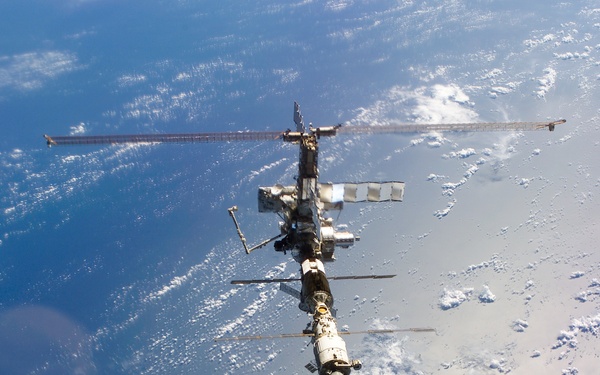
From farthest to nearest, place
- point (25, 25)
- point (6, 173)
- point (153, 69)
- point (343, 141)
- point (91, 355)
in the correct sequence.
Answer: point (25, 25) < point (153, 69) < point (343, 141) < point (6, 173) < point (91, 355)

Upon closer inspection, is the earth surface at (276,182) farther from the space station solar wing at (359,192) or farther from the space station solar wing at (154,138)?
the space station solar wing at (154,138)

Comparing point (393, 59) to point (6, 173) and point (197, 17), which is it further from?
point (6, 173)

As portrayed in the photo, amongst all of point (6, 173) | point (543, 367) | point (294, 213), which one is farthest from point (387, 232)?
point (6, 173)

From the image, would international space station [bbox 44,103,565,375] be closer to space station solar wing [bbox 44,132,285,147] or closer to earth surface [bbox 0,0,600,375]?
space station solar wing [bbox 44,132,285,147]

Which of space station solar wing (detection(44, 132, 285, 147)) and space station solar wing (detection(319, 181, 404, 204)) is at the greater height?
space station solar wing (detection(44, 132, 285, 147))

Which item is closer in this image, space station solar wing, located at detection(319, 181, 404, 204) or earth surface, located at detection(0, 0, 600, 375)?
space station solar wing, located at detection(319, 181, 404, 204)

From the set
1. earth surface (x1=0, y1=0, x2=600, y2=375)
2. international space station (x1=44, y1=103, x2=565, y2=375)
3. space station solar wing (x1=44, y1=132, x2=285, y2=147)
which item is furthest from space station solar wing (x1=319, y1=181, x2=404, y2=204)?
earth surface (x1=0, y1=0, x2=600, y2=375)

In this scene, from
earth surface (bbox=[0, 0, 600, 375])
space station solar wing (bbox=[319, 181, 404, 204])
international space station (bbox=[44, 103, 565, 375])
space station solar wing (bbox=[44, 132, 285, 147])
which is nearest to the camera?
international space station (bbox=[44, 103, 565, 375])
